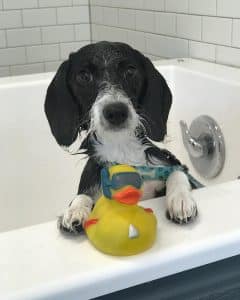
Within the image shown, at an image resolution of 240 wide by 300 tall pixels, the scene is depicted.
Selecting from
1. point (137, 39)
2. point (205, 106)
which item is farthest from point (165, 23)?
point (205, 106)

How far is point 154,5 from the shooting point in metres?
1.84

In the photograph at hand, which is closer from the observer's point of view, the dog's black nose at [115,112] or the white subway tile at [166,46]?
the dog's black nose at [115,112]

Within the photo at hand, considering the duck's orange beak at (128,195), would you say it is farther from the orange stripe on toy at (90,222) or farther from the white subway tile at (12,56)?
the white subway tile at (12,56)

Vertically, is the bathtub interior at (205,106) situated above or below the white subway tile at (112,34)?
below

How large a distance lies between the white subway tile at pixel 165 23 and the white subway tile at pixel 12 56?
0.75 m

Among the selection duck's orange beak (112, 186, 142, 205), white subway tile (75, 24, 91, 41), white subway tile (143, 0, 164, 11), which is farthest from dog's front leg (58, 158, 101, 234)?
white subway tile (75, 24, 91, 41)

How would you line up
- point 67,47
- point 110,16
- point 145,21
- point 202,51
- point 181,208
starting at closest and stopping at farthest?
1. point 181,208
2. point 202,51
3. point 145,21
4. point 110,16
5. point 67,47

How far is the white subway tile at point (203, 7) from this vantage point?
153 cm

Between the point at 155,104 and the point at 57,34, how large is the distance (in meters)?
1.51

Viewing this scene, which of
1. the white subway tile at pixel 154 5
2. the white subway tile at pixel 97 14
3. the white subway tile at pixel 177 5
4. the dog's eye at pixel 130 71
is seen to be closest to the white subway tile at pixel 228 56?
the white subway tile at pixel 177 5

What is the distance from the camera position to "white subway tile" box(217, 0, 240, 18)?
1434mm

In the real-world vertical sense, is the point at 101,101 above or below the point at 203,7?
below

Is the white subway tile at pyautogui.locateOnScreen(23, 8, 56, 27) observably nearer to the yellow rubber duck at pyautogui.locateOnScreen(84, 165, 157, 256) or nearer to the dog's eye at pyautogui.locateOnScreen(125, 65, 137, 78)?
the dog's eye at pyautogui.locateOnScreen(125, 65, 137, 78)

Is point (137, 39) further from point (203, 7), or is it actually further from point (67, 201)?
point (67, 201)
